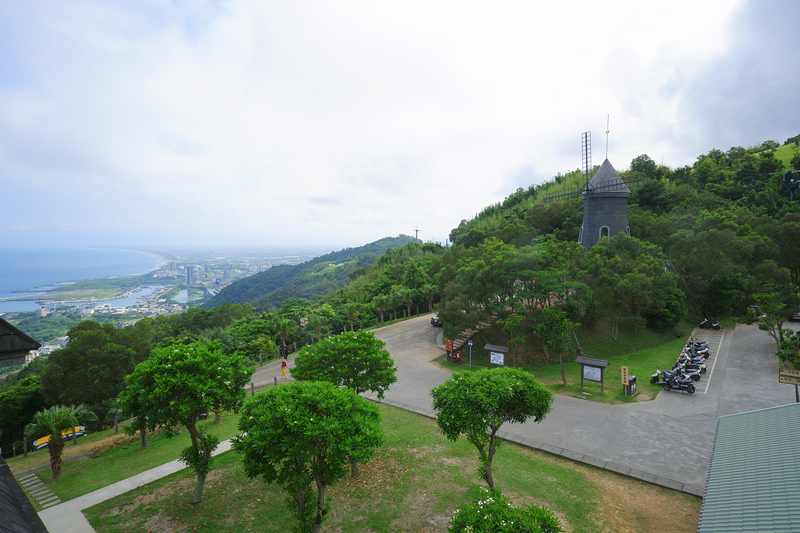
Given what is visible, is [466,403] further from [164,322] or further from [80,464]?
[164,322]

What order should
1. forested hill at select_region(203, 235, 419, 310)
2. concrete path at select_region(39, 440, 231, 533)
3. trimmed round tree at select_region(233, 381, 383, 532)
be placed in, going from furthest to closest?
1. forested hill at select_region(203, 235, 419, 310)
2. concrete path at select_region(39, 440, 231, 533)
3. trimmed round tree at select_region(233, 381, 383, 532)

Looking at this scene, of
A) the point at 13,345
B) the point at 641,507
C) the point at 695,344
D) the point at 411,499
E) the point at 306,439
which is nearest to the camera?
the point at 13,345

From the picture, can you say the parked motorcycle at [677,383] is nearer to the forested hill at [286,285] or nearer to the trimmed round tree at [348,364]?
the trimmed round tree at [348,364]

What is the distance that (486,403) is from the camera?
7.45 m

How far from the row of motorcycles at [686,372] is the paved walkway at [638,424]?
372 mm

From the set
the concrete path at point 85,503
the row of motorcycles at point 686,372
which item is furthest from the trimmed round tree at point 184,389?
the row of motorcycles at point 686,372

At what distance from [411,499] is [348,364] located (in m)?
3.71

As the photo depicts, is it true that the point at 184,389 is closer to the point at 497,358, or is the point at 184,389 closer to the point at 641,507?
the point at 641,507

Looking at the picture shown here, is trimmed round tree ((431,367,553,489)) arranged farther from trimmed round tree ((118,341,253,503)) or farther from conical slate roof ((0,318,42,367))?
conical slate roof ((0,318,42,367))

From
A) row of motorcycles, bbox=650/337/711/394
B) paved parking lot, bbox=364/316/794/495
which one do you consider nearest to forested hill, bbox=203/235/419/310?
paved parking lot, bbox=364/316/794/495

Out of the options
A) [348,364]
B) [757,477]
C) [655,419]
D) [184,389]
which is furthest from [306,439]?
[655,419]

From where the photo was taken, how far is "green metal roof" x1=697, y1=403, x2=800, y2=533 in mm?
4617

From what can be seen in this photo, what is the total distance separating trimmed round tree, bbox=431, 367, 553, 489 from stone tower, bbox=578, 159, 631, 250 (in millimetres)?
25780

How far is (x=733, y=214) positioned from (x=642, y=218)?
22.7 feet
